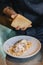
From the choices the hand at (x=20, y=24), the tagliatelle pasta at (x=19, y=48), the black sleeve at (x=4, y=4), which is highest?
the black sleeve at (x=4, y=4)

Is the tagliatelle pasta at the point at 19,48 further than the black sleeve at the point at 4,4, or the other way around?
the black sleeve at the point at 4,4

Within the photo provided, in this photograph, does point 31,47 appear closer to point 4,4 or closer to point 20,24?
point 20,24

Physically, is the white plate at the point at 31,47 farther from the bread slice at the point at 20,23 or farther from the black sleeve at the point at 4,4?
the black sleeve at the point at 4,4

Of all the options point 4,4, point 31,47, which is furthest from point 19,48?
point 4,4

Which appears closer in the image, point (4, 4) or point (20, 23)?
point (20, 23)

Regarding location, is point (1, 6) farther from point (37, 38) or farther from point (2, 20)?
point (37, 38)

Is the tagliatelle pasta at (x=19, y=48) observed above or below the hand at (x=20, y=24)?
below

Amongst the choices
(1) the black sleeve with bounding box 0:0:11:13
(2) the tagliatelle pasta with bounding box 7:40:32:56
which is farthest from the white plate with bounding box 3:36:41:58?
(1) the black sleeve with bounding box 0:0:11:13

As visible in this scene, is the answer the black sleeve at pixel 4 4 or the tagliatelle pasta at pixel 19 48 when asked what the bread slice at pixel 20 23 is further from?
the black sleeve at pixel 4 4

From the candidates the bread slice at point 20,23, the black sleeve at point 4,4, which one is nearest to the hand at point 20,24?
the bread slice at point 20,23

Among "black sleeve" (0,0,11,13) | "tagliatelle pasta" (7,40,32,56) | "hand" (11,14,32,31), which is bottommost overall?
"tagliatelle pasta" (7,40,32,56)

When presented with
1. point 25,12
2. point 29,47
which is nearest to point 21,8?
point 25,12

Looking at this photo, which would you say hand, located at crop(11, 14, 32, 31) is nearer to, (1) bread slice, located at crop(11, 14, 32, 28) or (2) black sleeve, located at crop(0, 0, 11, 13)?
(1) bread slice, located at crop(11, 14, 32, 28)

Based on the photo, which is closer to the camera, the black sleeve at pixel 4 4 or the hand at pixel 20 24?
the hand at pixel 20 24
